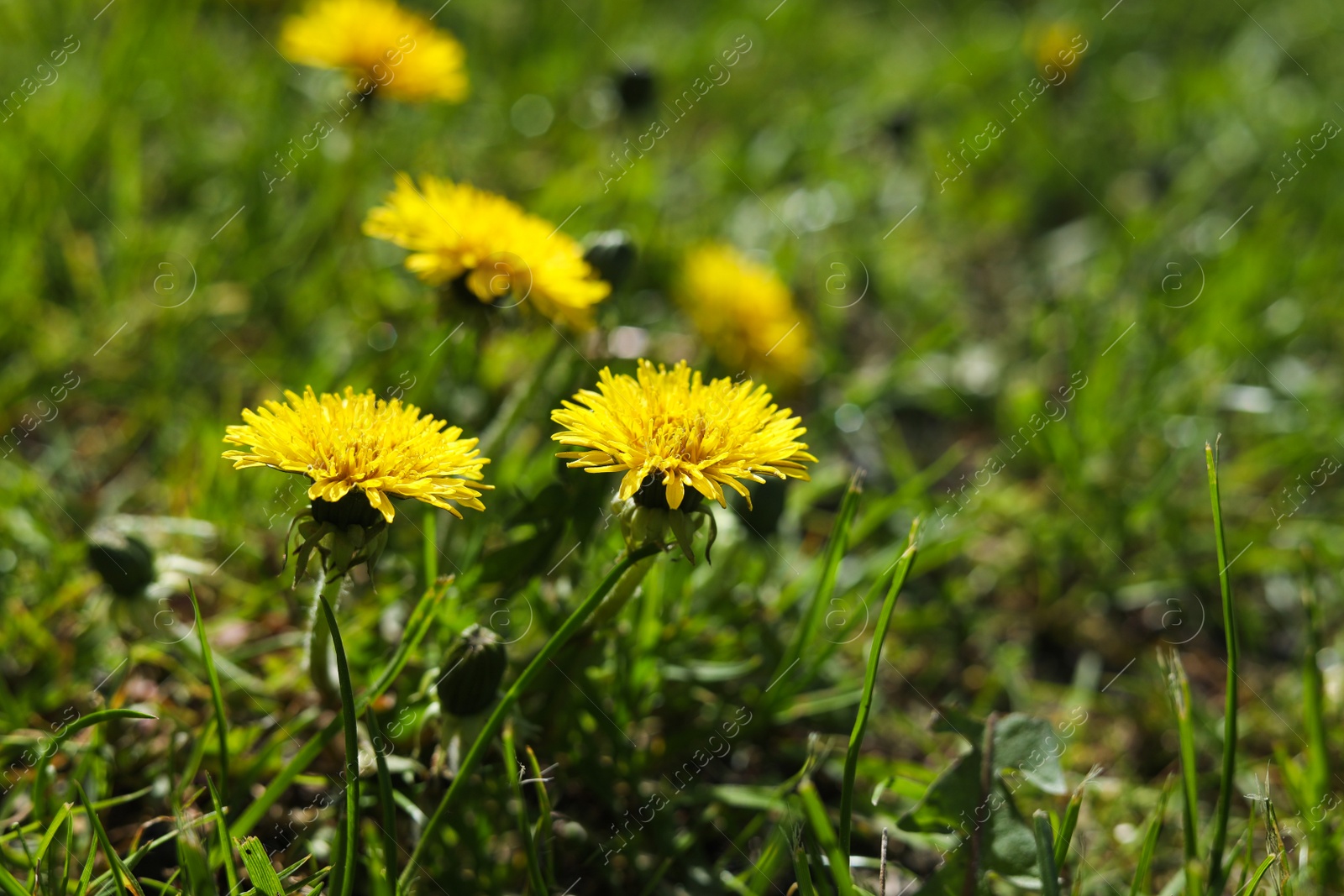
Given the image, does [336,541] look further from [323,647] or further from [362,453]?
[323,647]

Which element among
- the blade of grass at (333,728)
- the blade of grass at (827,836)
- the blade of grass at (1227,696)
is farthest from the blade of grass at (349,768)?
the blade of grass at (1227,696)

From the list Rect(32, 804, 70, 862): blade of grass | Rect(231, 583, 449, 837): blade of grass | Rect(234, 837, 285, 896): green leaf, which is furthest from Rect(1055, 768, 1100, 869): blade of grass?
Rect(32, 804, 70, 862): blade of grass

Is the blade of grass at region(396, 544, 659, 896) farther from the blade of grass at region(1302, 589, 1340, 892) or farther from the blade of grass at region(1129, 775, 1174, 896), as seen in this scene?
the blade of grass at region(1302, 589, 1340, 892)

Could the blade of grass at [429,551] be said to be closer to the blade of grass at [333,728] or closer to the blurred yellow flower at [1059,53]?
the blade of grass at [333,728]

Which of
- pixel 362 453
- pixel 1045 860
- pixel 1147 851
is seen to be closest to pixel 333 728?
pixel 362 453

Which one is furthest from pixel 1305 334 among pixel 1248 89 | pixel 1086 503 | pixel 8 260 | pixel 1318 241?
pixel 8 260
